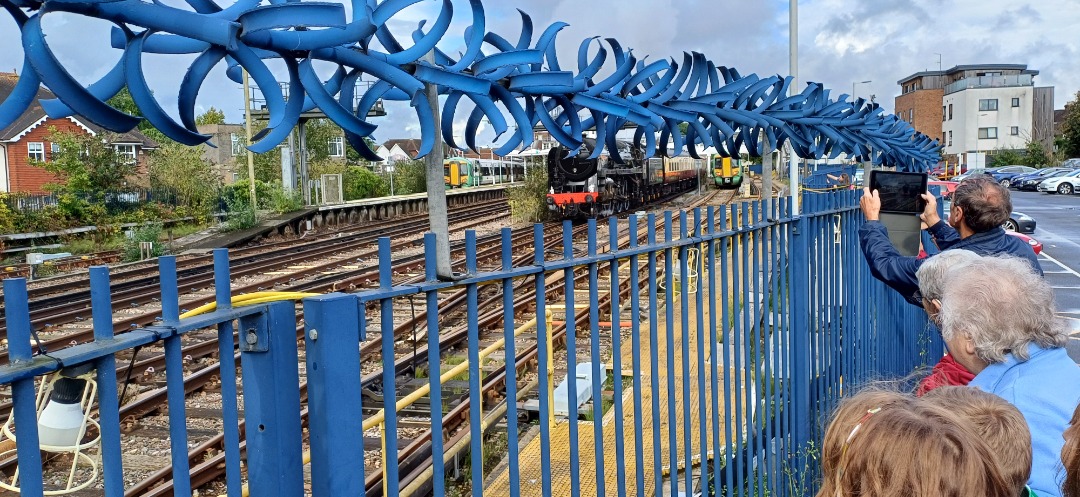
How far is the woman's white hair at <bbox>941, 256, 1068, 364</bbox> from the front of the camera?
8.94ft

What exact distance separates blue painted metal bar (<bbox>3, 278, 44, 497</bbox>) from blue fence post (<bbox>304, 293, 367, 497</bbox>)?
52 cm

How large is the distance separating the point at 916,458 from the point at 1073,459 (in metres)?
0.57

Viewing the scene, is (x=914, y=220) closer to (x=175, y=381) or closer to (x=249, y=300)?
(x=249, y=300)

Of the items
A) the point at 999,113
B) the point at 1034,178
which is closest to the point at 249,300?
the point at 1034,178

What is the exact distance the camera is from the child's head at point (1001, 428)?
190cm

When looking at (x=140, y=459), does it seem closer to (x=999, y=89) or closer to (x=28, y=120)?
(x=28, y=120)

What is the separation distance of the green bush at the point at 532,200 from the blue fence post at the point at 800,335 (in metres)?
24.8

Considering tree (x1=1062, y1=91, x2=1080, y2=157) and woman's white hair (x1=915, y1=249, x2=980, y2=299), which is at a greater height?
tree (x1=1062, y1=91, x2=1080, y2=157)

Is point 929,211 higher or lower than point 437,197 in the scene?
lower

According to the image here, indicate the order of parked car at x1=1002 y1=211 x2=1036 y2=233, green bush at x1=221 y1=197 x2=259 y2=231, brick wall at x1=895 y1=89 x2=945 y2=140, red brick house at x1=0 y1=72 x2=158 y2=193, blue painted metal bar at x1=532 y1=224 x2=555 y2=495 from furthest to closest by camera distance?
1. brick wall at x1=895 y1=89 x2=945 y2=140
2. red brick house at x1=0 y1=72 x2=158 y2=193
3. green bush at x1=221 y1=197 x2=259 y2=231
4. parked car at x1=1002 y1=211 x2=1036 y2=233
5. blue painted metal bar at x1=532 y1=224 x2=555 y2=495

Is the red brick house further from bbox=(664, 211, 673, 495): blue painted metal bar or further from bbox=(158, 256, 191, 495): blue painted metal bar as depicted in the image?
bbox=(158, 256, 191, 495): blue painted metal bar

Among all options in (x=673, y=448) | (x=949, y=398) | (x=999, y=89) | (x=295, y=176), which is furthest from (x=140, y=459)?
(x=999, y=89)

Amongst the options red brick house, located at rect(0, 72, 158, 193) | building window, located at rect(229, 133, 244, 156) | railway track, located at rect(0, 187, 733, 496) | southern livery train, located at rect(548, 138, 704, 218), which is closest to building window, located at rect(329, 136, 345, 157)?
building window, located at rect(229, 133, 244, 156)

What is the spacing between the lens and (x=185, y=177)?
2830cm
